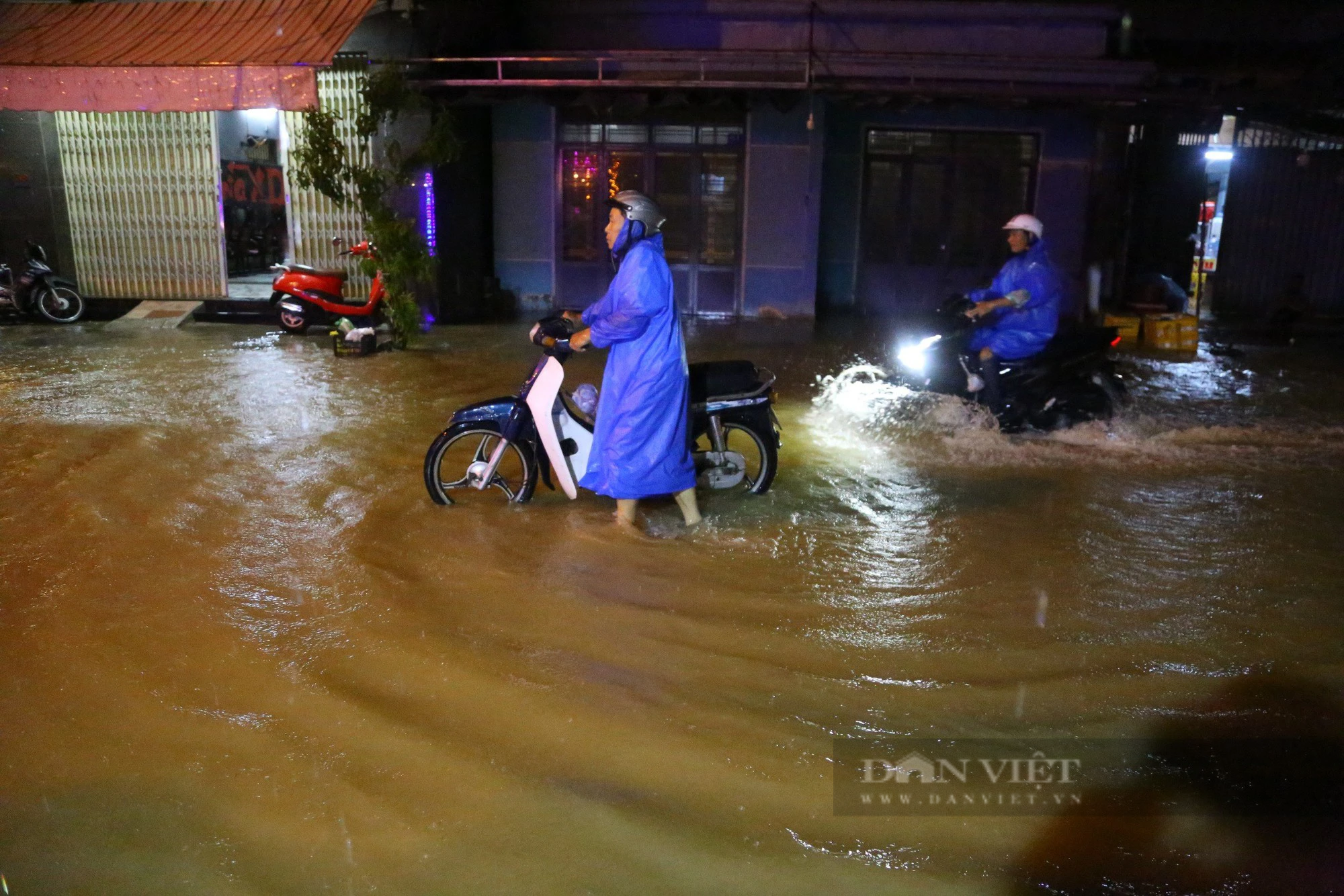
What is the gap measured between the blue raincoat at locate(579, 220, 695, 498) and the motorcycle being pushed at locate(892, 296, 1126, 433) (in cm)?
338

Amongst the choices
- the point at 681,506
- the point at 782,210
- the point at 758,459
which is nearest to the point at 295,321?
the point at 782,210

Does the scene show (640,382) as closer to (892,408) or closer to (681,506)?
(681,506)

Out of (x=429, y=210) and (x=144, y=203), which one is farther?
(x=144, y=203)

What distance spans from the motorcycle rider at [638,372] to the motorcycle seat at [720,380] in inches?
11.5

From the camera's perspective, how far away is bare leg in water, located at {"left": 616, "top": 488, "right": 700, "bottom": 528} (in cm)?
561

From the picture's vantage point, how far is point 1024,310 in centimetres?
780

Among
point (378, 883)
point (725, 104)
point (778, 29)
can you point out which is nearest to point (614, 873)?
point (378, 883)

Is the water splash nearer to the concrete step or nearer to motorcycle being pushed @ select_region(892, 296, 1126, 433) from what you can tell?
motorcycle being pushed @ select_region(892, 296, 1126, 433)

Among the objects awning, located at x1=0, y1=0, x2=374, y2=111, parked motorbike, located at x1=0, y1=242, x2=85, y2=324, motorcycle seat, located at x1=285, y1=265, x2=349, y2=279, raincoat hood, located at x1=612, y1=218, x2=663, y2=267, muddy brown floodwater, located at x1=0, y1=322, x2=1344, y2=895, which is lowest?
muddy brown floodwater, located at x1=0, y1=322, x2=1344, y2=895

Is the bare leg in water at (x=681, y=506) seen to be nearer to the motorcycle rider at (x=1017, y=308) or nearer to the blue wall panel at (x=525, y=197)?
the motorcycle rider at (x=1017, y=308)

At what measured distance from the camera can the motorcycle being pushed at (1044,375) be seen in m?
7.89

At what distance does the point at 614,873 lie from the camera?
285 centimetres

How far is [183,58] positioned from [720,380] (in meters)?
9.05

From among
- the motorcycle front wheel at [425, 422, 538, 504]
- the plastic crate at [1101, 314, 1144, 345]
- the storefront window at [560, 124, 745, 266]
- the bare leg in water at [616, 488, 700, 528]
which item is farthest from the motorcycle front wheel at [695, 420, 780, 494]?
the storefront window at [560, 124, 745, 266]
